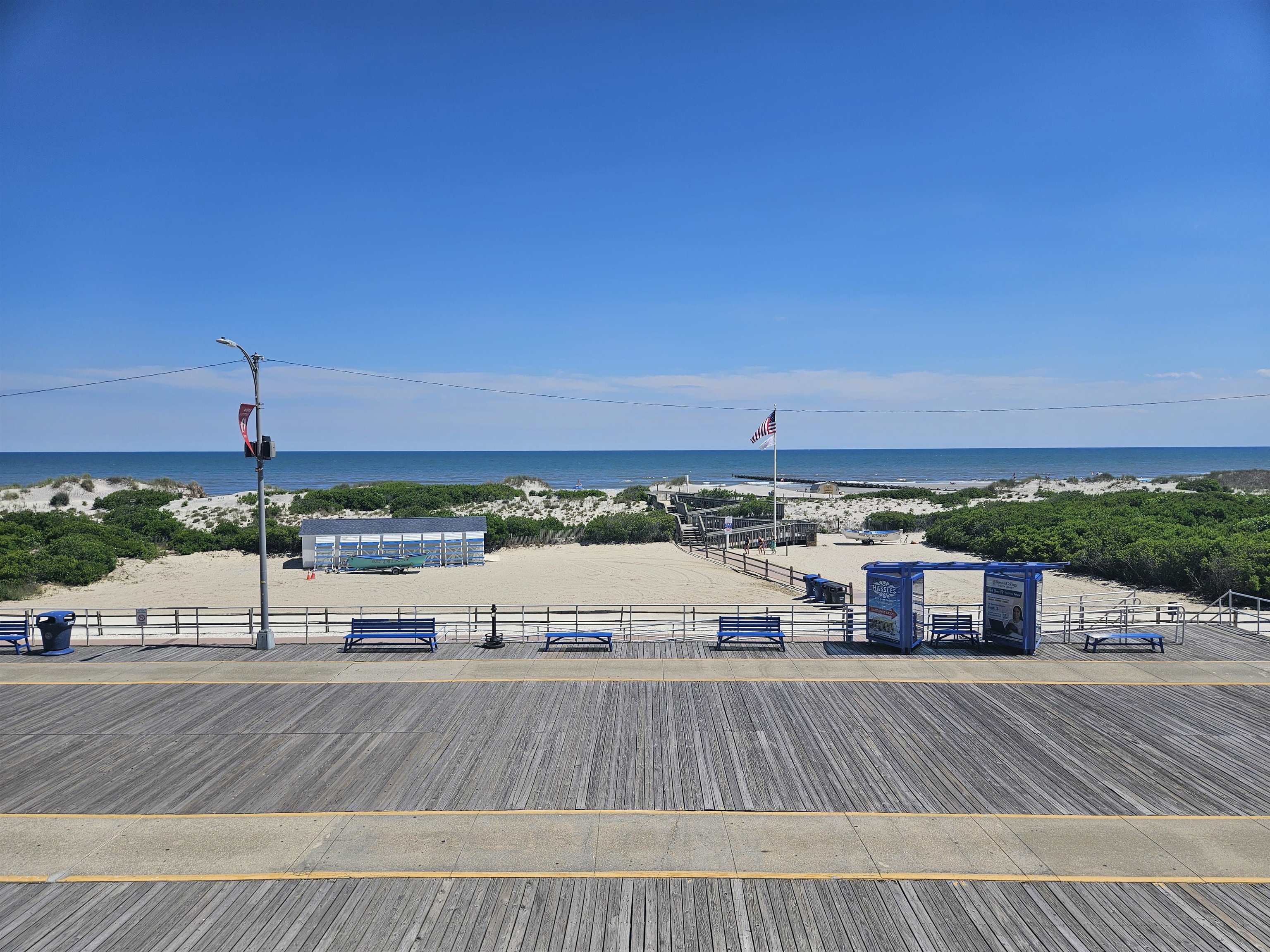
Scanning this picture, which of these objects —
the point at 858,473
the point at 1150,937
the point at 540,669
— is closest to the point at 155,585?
the point at 540,669

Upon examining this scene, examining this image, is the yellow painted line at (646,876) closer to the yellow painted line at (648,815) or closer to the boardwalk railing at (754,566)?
the yellow painted line at (648,815)

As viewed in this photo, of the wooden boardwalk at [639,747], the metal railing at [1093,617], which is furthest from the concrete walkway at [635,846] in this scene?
the metal railing at [1093,617]

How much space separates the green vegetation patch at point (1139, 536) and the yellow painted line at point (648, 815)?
1946 cm

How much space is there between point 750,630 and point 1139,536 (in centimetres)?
2438

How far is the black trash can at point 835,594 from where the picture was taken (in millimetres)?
24938

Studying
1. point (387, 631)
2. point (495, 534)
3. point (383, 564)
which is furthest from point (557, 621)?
point (495, 534)

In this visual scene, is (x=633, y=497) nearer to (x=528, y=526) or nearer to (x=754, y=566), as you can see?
(x=528, y=526)

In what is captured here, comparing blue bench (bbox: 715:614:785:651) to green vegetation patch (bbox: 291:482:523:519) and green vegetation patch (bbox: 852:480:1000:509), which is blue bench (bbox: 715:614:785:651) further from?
green vegetation patch (bbox: 852:480:1000:509)

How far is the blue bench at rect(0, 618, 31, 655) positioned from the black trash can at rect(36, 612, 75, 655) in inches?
25.0

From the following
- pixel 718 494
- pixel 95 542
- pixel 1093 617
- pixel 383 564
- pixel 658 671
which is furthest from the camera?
pixel 718 494

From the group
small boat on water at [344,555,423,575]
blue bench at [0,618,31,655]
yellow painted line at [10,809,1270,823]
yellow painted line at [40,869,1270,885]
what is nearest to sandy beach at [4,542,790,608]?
small boat on water at [344,555,423,575]

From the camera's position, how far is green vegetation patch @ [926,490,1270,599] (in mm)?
26078

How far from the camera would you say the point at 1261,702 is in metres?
13.6

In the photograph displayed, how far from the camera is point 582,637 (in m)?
17.5
